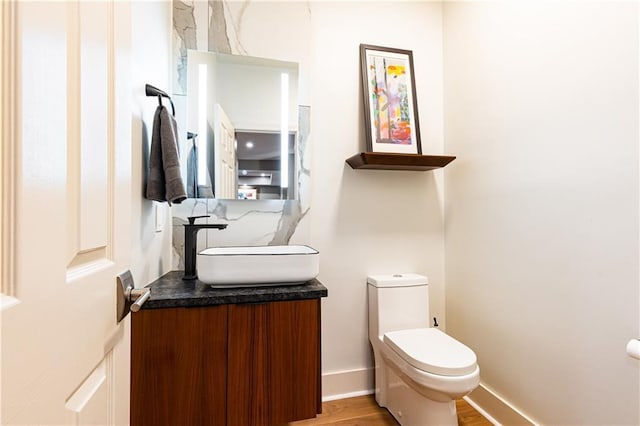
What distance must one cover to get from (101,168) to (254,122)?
135cm

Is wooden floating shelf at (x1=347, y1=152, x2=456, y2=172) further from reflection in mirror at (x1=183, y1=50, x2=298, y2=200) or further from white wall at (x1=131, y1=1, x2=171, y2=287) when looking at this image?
white wall at (x1=131, y1=1, x2=171, y2=287)

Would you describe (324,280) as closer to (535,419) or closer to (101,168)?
(535,419)

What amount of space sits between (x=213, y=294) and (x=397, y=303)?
111 cm

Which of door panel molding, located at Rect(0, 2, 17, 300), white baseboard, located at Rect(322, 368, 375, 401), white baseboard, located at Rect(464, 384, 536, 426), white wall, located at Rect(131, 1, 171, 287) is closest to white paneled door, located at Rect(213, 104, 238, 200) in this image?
white wall, located at Rect(131, 1, 171, 287)

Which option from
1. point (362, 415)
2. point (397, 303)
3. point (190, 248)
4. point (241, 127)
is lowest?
point (362, 415)

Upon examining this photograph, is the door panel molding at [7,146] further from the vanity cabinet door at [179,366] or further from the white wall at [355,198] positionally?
the white wall at [355,198]

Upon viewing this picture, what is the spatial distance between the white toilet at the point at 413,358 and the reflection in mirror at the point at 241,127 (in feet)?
2.89

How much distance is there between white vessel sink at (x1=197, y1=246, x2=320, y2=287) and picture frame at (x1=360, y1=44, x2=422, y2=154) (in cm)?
92

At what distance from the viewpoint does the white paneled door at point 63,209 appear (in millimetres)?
330

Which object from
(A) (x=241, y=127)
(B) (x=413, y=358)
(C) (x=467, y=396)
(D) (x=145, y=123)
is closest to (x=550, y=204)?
(B) (x=413, y=358)

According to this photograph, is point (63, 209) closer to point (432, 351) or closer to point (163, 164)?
point (163, 164)

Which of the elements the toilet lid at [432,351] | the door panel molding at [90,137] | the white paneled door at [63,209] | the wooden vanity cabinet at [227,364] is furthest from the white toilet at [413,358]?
the door panel molding at [90,137]

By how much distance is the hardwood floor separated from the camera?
1.64m

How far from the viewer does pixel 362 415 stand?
1.71m
